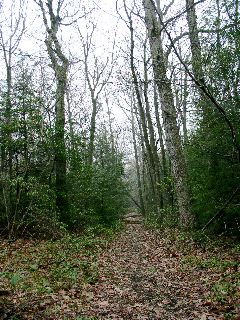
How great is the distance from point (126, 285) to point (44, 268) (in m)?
2.31

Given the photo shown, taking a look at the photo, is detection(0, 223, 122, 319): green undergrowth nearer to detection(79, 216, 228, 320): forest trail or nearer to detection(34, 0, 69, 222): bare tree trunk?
detection(79, 216, 228, 320): forest trail

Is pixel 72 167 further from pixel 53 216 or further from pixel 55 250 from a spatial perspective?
pixel 55 250

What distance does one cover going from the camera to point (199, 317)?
5.37m

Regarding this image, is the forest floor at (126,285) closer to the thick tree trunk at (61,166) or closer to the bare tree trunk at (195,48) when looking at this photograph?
the bare tree trunk at (195,48)

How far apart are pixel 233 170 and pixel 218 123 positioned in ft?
4.55

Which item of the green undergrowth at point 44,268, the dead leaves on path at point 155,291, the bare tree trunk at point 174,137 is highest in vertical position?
the bare tree trunk at point 174,137

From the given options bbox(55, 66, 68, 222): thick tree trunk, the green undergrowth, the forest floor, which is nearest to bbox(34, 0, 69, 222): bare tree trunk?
bbox(55, 66, 68, 222): thick tree trunk

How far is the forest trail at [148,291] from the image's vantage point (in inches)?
228

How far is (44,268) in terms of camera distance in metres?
8.85

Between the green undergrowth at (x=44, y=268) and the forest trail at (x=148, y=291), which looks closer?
the forest trail at (x=148, y=291)

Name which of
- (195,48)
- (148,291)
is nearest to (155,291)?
(148,291)

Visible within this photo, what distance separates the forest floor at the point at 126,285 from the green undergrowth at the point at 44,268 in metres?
0.02

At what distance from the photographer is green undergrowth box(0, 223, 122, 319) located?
20.9ft

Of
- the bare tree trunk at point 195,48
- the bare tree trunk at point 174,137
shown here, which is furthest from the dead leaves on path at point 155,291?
the bare tree trunk at point 195,48
